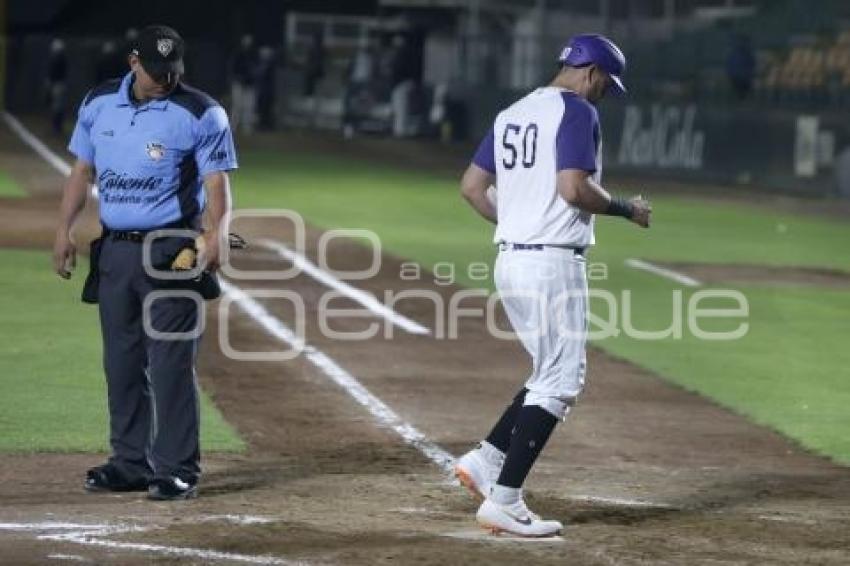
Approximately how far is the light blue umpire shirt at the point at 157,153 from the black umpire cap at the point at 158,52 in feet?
0.53

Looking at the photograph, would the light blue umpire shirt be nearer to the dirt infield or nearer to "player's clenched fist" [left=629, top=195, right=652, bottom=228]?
the dirt infield

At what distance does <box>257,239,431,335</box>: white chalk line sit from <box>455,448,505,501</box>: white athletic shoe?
296 inches

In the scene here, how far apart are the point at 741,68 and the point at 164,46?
31.9 m

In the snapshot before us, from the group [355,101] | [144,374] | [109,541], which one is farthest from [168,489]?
[355,101]

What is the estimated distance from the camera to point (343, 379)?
14.2m

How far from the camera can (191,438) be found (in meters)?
9.74

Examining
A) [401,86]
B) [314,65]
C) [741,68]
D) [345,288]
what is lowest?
[314,65]

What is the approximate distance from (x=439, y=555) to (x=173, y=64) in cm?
262

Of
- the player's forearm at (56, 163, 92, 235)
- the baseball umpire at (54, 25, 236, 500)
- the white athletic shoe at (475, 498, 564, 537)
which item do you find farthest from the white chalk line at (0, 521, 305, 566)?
the player's forearm at (56, 163, 92, 235)

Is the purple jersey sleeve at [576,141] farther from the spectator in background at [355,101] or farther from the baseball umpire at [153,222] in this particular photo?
the spectator in background at [355,101]

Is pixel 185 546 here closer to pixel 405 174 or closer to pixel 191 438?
pixel 191 438

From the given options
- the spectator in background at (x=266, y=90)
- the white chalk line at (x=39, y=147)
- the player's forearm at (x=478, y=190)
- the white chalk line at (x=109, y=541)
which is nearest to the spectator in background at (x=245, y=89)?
the spectator in background at (x=266, y=90)

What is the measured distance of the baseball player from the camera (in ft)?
29.3

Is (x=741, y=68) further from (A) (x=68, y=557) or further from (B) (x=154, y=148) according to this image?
(A) (x=68, y=557)
